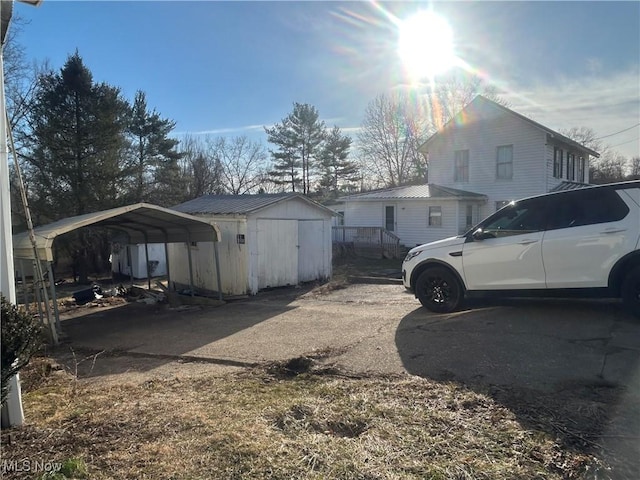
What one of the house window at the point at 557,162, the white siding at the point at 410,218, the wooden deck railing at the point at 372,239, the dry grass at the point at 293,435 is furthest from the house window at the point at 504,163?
the dry grass at the point at 293,435

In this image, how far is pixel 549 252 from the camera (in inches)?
253

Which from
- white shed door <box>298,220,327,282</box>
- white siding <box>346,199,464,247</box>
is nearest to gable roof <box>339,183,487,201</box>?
white siding <box>346,199,464,247</box>

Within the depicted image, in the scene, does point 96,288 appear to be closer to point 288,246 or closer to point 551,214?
point 288,246

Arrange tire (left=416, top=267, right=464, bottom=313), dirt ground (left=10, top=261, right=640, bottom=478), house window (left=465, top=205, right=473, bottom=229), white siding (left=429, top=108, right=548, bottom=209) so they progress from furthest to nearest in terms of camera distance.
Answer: house window (left=465, top=205, right=473, bottom=229) < white siding (left=429, top=108, right=548, bottom=209) < tire (left=416, top=267, right=464, bottom=313) < dirt ground (left=10, top=261, right=640, bottom=478)

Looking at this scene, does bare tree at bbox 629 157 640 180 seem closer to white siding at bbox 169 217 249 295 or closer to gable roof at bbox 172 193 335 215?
gable roof at bbox 172 193 335 215

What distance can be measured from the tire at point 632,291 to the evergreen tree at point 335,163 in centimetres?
3954

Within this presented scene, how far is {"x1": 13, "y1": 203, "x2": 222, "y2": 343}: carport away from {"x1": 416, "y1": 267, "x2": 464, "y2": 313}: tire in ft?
19.7

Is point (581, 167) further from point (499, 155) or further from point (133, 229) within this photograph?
point (133, 229)

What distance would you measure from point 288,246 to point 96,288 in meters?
7.56

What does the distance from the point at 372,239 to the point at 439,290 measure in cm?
1541

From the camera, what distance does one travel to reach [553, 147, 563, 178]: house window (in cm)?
2202

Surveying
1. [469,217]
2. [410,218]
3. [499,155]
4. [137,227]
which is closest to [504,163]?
[499,155]

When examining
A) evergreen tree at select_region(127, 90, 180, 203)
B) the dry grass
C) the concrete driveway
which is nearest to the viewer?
the dry grass

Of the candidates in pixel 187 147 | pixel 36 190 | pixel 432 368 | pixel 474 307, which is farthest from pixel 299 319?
pixel 187 147
